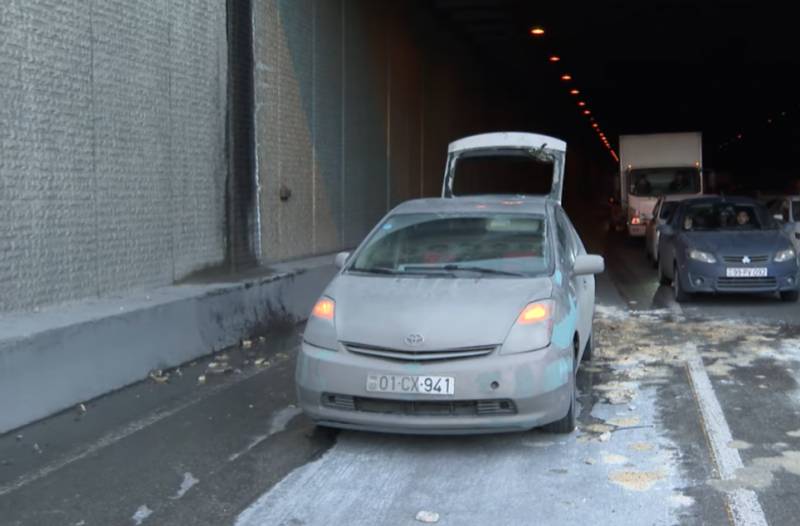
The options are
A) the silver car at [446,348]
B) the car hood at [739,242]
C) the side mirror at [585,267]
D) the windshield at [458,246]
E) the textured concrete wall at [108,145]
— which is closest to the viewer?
the silver car at [446,348]

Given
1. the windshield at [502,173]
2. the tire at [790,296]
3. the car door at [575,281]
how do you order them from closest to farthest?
1. the car door at [575,281]
2. the tire at [790,296]
3. the windshield at [502,173]

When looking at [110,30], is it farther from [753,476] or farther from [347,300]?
[753,476]

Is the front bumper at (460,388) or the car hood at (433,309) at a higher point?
the car hood at (433,309)

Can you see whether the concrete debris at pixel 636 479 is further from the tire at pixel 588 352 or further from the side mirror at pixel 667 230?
the side mirror at pixel 667 230

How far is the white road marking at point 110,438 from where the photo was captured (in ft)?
16.6

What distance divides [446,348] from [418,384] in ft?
0.88

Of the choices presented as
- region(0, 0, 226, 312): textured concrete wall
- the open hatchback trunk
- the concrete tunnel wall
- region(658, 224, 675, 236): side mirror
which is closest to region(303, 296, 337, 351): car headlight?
region(0, 0, 226, 312): textured concrete wall

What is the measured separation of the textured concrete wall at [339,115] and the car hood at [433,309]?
656 centimetres

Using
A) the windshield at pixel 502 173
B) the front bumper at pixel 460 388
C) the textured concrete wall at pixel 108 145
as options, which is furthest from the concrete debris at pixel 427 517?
the windshield at pixel 502 173

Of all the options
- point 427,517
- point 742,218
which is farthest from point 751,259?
point 427,517

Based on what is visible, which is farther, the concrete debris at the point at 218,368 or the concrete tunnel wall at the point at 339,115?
the concrete tunnel wall at the point at 339,115

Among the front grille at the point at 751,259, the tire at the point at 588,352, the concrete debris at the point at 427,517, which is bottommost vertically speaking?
the concrete debris at the point at 427,517

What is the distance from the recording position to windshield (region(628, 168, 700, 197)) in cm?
2381

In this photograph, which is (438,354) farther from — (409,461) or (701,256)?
(701,256)
